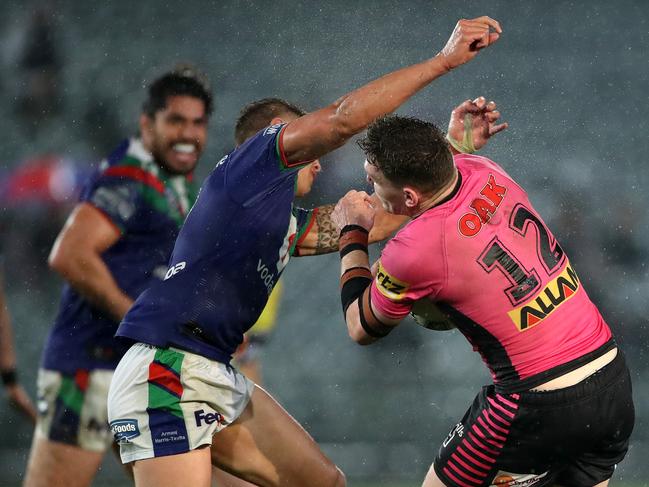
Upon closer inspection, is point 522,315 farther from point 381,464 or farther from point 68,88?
point 68,88

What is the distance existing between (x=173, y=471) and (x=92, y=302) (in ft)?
5.46

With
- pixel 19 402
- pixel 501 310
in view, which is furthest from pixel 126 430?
pixel 19 402

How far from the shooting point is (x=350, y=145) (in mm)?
9453

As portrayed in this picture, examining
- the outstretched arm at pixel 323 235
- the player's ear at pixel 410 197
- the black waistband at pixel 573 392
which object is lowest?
the black waistband at pixel 573 392

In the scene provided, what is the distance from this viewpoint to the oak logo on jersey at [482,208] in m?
3.97

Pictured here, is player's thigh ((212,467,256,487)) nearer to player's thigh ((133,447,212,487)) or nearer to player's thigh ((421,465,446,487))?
player's thigh ((133,447,212,487))

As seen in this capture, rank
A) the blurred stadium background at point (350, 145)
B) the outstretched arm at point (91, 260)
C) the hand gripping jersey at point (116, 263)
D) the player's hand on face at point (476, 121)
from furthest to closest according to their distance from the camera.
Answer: the blurred stadium background at point (350, 145), the hand gripping jersey at point (116, 263), the outstretched arm at point (91, 260), the player's hand on face at point (476, 121)

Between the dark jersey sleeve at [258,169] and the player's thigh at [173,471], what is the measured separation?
1.06 meters

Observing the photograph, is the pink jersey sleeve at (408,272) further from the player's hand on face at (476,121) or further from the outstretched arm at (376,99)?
the player's hand on face at (476,121)

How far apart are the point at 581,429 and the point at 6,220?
6.48 metres

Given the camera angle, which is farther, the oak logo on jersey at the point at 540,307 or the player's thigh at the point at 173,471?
the player's thigh at the point at 173,471

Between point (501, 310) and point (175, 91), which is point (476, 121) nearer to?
point (501, 310)

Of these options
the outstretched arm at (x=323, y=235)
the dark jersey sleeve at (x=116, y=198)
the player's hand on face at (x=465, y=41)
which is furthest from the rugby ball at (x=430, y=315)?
the dark jersey sleeve at (x=116, y=198)

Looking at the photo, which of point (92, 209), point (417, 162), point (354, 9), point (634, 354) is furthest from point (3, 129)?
point (417, 162)
